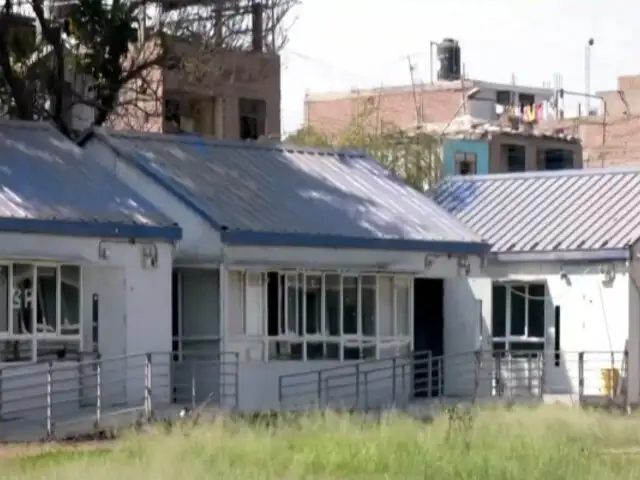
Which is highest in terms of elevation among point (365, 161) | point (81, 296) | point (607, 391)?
point (365, 161)

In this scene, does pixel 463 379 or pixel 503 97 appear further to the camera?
pixel 503 97

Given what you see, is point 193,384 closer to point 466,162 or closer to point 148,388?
point 148,388

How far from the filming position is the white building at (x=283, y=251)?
3278 centimetres

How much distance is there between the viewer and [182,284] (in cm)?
3344

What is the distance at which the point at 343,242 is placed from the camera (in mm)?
33969

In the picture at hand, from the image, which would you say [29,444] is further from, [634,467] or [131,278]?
[634,467]

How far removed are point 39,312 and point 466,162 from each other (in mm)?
32255

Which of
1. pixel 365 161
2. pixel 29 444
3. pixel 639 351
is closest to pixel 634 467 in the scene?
pixel 29 444

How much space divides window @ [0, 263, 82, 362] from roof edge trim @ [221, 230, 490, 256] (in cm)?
317

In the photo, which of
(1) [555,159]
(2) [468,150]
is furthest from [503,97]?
(2) [468,150]

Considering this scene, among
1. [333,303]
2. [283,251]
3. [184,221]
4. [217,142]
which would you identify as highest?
[217,142]

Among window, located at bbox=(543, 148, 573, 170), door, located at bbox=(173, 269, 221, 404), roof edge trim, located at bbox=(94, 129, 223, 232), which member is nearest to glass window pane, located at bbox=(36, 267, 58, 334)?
door, located at bbox=(173, 269, 221, 404)

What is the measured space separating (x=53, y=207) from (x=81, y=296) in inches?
73.4

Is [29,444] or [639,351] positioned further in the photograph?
[639,351]
